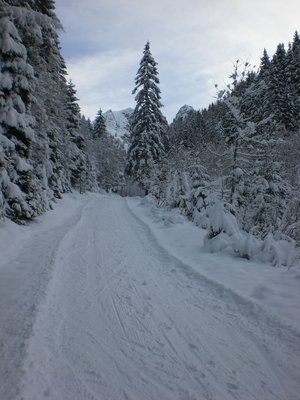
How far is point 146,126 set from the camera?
29.1 metres

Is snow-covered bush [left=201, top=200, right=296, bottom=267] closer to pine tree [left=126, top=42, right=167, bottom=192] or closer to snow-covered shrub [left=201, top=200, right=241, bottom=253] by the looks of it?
snow-covered shrub [left=201, top=200, right=241, bottom=253]

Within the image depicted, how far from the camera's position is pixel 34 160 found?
508 inches

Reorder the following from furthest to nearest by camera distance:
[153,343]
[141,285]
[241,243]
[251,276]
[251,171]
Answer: [251,171]
[241,243]
[251,276]
[141,285]
[153,343]

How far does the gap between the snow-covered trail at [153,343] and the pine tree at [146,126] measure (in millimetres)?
23350

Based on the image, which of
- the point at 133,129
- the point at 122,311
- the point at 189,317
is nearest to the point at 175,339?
the point at 189,317

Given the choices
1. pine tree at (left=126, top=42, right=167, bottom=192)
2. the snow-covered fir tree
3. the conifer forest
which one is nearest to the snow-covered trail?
the conifer forest

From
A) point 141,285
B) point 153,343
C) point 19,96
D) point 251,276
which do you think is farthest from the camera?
point 19,96

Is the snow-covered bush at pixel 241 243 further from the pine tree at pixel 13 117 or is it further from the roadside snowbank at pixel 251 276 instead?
the pine tree at pixel 13 117

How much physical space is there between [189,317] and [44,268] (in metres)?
3.72

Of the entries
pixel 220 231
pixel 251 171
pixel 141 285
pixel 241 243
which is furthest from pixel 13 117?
pixel 251 171

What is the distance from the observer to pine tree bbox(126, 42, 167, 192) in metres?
28.9

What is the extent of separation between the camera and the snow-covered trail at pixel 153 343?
291cm

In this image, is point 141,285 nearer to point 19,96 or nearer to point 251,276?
point 251,276

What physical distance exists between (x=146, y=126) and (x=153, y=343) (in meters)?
27.2
